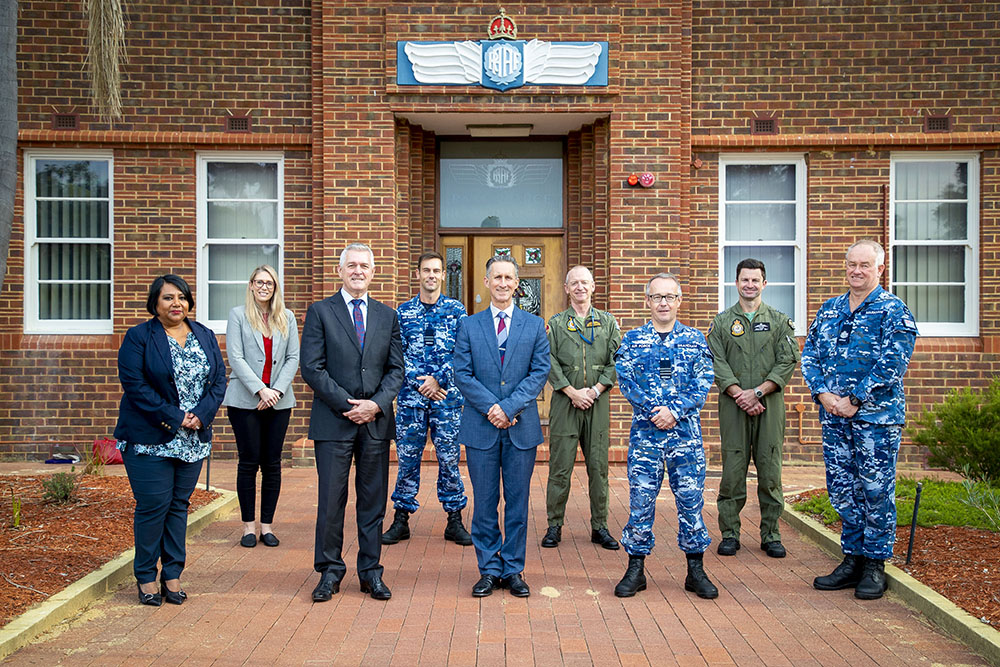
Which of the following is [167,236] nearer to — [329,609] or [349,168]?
[349,168]

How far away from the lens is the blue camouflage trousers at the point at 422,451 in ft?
23.7

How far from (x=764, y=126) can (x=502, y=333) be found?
674cm

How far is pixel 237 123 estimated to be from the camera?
37.0 feet

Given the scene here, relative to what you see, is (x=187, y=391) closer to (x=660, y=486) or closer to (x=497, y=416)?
(x=497, y=416)

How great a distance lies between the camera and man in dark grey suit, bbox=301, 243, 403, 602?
570 centimetres

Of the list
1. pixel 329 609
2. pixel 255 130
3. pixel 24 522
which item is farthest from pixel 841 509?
pixel 255 130

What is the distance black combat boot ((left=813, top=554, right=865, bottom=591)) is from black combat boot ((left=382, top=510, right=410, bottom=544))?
122 inches

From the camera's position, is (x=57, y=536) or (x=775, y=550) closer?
(x=57, y=536)

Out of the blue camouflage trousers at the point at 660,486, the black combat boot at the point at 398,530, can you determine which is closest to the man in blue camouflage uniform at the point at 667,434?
the blue camouflage trousers at the point at 660,486

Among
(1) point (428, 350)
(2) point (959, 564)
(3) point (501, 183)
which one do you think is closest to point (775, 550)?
(2) point (959, 564)

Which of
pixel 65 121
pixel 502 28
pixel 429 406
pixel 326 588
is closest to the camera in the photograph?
pixel 326 588

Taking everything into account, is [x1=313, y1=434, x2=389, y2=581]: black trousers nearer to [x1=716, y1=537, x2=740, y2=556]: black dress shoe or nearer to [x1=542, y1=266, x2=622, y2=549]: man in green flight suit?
[x1=542, y1=266, x2=622, y2=549]: man in green flight suit

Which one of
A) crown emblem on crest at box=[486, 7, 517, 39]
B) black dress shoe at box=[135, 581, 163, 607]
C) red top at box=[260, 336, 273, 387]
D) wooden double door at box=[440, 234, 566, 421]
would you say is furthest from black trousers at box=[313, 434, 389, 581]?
crown emblem on crest at box=[486, 7, 517, 39]

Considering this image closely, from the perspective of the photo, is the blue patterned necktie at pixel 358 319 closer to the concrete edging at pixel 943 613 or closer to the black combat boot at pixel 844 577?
the black combat boot at pixel 844 577
